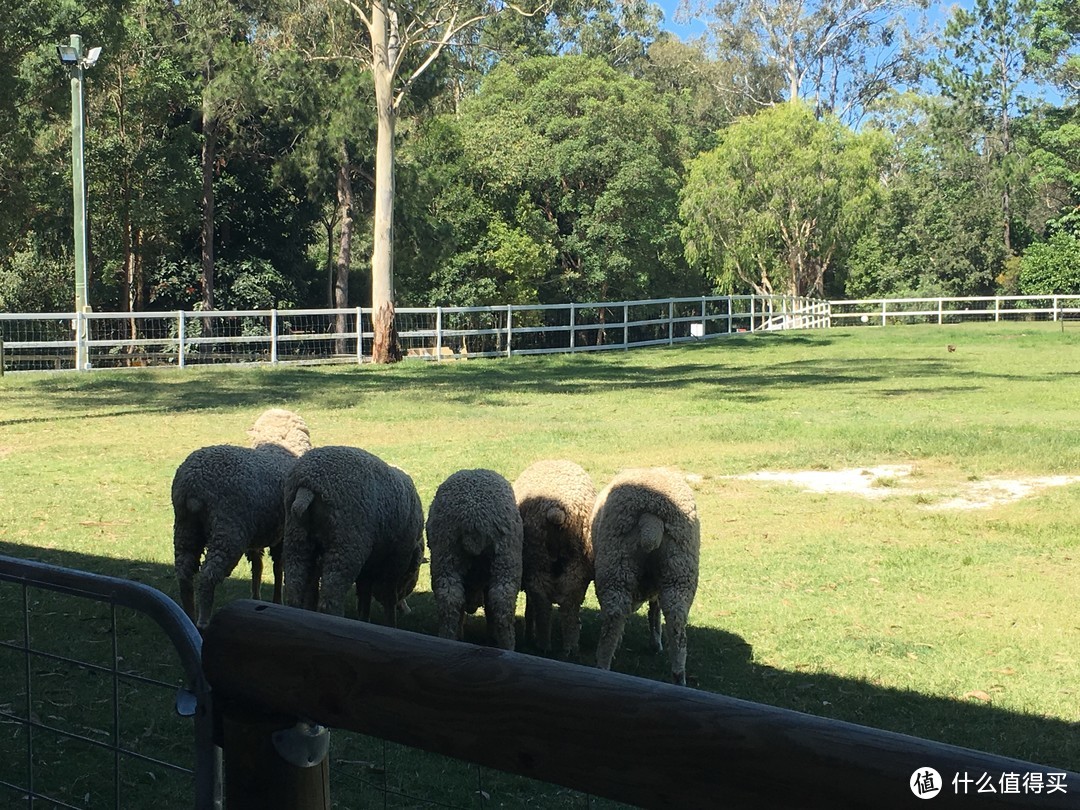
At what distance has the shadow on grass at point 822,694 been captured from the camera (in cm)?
548

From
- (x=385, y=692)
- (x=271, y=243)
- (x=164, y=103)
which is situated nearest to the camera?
(x=385, y=692)

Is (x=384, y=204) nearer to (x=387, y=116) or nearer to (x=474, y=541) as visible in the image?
(x=387, y=116)

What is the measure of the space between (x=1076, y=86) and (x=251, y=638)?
60.6 meters

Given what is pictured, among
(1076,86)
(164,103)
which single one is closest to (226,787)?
(164,103)

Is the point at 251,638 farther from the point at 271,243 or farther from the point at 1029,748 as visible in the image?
the point at 271,243

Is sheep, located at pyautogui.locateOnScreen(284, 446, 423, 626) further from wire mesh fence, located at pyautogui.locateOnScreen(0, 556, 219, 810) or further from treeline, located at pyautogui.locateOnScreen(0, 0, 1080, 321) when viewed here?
treeline, located at pyautogui.locateOnScreen(0, 0, 1080, 321)

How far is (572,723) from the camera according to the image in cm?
195

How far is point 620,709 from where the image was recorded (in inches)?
75.5

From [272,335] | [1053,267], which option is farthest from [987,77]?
[272,335]

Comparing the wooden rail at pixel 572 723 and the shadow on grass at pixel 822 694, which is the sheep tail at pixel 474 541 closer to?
the shadow on grass at pixel 822 694

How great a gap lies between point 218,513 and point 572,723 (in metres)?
5.25

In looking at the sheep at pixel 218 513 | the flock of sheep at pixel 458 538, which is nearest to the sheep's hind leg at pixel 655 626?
the flock of sheep at pixel 458 538

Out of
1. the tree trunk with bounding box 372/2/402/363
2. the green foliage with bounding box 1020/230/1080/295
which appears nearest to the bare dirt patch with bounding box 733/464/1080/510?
the tree trunk with bounding box 372/2/402/363

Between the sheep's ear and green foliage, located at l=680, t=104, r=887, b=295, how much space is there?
42.4 meters
